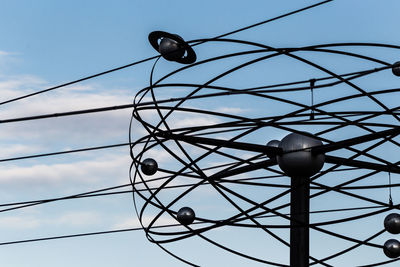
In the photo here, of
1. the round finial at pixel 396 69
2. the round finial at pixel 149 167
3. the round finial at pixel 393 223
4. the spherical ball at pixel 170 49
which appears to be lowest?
the round finial at pixel 393 223

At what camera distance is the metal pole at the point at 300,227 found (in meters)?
14.8

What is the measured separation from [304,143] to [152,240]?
321cm

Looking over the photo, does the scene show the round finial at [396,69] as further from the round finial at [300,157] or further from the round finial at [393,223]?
the round finial at [393,223]

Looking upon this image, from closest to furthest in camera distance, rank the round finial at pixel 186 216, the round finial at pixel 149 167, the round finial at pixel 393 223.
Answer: the round finial at pixel 393 223, the round finial at pixel 186 216, the round finial at pixel 149 167

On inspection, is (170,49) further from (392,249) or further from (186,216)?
(392,249)

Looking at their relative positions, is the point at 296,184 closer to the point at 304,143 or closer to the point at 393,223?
the point at 304,143

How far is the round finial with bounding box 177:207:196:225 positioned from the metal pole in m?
1.65

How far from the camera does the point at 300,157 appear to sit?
1424 centimetres

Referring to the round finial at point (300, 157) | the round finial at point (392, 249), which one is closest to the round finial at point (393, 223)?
the round finial at point (392, 249)

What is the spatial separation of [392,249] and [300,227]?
1.45m

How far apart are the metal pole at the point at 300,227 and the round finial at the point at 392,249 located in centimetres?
122

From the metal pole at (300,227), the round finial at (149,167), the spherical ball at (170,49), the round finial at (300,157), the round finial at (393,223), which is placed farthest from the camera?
the metal pole at (300,227)

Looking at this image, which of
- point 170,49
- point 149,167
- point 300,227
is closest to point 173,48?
point 170,49

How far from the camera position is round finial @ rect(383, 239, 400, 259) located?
1478 centimetres
